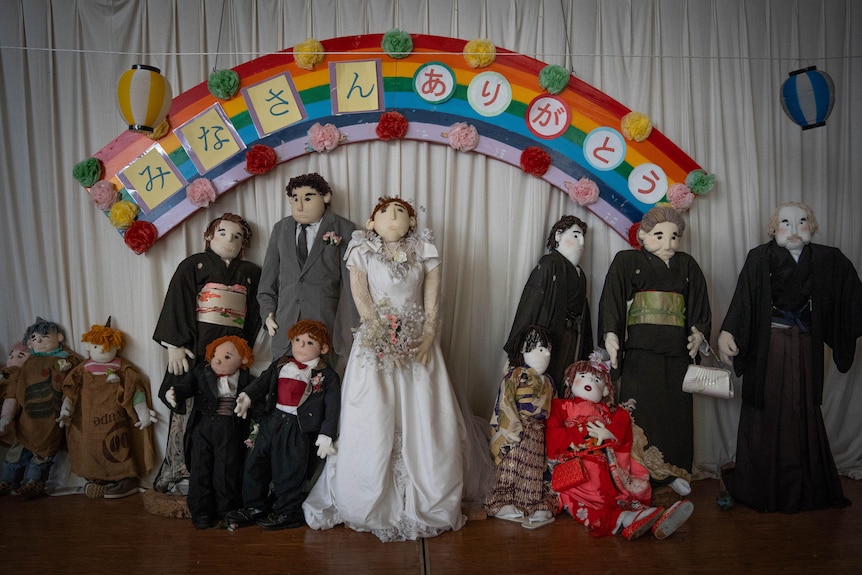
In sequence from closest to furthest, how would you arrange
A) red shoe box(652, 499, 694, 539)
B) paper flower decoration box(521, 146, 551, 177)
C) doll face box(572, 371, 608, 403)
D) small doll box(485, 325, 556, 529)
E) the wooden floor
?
the wooden floor, red shoe box(652, 499, 694, 539), small doll box(485, 325, 556, 529), doll face box(572, 371, 608, 403), paper flower decoration box(521, 146, 551, 177)

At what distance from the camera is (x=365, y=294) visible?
12.3 feet

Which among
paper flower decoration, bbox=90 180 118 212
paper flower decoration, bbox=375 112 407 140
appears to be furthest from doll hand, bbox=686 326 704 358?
paper flower decoration, bbox=90 180 118 212

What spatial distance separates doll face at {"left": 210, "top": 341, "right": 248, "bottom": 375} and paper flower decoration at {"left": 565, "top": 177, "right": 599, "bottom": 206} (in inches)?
93.2

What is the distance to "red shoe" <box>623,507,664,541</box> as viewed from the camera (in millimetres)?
3383

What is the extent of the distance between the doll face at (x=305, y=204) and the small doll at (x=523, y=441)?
1.56m

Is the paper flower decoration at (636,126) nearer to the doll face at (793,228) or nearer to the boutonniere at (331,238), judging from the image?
the doll face at (793,228)

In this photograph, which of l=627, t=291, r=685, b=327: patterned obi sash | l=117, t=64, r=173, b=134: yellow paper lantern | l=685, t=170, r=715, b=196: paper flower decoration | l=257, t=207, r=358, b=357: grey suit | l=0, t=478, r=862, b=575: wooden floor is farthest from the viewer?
l=685, t=170, r=715, b=196: paper flower decoration

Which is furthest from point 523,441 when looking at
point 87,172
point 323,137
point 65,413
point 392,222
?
point 87,172

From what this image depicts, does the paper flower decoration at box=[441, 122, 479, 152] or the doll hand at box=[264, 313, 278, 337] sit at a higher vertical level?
the paper flower decoration at box=[441, 122, 479, 152]

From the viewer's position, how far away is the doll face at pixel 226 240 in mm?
4098

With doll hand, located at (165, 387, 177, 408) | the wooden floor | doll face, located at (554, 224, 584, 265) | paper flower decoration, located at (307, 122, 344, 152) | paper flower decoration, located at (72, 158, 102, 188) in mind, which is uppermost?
paper flower decoration, located at (307, 122, 344, 152)

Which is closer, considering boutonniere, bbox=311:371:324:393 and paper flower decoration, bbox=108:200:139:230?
boutonniere, bbox=311:371:324:393

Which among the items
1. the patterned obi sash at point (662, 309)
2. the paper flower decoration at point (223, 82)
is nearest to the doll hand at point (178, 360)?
the paper flower decoration at point (223, 82)

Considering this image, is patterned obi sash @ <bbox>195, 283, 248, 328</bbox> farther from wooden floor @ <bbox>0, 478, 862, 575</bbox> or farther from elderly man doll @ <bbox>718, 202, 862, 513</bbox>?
elderly man doll @ <bbox>718, 202, 862, 513</bbox>
